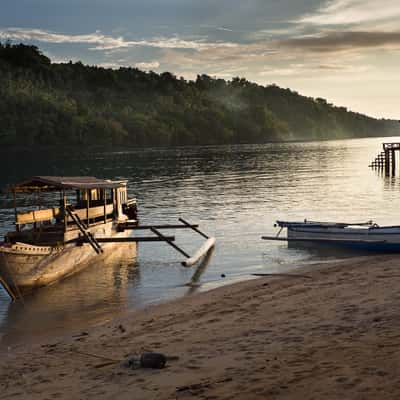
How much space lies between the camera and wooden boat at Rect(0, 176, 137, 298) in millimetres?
19766

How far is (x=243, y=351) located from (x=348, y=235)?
1696 centimetres

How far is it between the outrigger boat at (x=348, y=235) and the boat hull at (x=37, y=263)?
9363mm

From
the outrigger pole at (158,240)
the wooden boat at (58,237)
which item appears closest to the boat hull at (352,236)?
the outrigger pole at (158,240)

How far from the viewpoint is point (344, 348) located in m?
10.2

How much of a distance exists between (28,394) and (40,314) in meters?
8.33

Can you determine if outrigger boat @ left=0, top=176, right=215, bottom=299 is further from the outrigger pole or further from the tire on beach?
the tire on beach

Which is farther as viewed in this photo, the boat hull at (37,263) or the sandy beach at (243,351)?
the boat hull at (37,263)

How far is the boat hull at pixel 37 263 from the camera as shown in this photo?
19.3m

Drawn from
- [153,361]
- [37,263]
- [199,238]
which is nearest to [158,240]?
[37,263]

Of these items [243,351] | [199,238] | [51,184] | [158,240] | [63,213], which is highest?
[51,184]

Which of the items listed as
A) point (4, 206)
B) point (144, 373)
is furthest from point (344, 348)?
point (4, 206)

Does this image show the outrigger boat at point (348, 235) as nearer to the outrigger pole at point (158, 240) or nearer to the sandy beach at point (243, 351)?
the outrigger pole at point (158, 240)

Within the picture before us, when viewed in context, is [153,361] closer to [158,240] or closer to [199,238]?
[158,240]

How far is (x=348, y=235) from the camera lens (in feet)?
87.4
